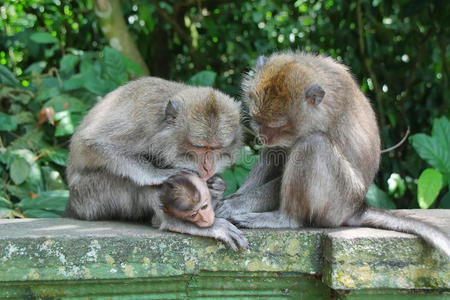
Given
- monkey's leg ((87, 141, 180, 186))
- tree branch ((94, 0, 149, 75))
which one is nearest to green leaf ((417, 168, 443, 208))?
monkey's leg ((87, 141, 180, 186))

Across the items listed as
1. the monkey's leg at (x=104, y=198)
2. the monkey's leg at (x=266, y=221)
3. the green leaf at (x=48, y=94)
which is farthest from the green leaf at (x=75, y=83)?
the monkey's leg at (x=266, y=221)

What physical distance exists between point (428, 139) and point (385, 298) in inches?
78.5

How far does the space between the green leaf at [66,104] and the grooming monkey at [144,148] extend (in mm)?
1532

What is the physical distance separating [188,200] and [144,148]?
0.72 m

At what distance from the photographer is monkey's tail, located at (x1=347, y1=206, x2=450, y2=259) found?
264 cm

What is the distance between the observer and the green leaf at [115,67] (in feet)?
16.7

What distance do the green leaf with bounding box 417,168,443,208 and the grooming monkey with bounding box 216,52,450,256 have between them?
836 mm

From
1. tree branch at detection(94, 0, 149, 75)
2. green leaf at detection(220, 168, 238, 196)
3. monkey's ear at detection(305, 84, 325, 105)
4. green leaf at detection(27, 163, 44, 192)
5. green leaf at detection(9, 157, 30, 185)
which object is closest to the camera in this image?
monkey's ear at detection(305, 84, 325, 105)

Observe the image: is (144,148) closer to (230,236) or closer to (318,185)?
(230,236)

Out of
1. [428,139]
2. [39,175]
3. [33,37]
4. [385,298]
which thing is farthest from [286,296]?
[33,37]

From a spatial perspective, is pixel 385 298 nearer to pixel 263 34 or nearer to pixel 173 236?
pixel 173 236

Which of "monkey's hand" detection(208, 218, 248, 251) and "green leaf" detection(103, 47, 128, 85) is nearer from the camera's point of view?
"monkey's hand" detection(208, 218, 248, 251)

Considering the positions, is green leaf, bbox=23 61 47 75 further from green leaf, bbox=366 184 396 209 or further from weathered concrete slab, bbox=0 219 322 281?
green leaf, bbox=366 184 396 209

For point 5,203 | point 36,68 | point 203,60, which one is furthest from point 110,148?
point 203,60
